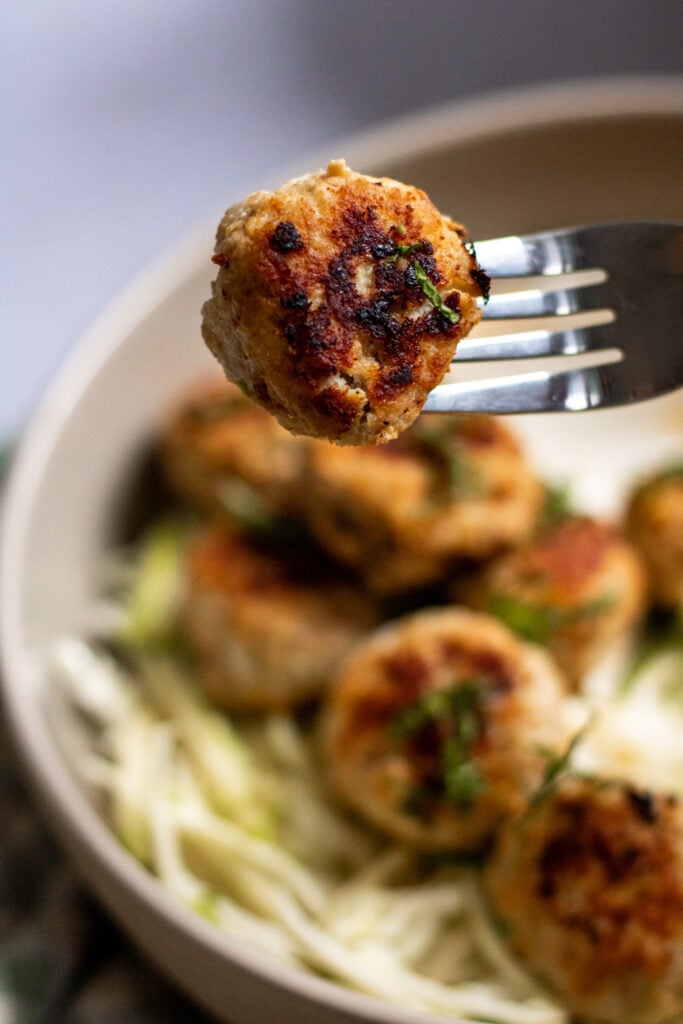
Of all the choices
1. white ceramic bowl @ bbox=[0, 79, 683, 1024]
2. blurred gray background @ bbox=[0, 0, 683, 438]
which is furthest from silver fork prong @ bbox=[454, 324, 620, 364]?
blurred gray background @ bbox=[0, 0, 683, 438]

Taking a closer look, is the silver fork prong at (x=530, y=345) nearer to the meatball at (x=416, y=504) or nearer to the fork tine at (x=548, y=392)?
the fork tine at (x=548, y=392)

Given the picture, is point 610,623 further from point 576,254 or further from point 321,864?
point 576,254

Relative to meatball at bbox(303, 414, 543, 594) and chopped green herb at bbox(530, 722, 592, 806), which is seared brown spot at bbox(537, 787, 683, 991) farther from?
meatball at bbox(303, 414, 543, 594)

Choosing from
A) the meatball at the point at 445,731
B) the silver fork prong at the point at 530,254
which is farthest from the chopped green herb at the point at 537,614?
the silver fork prong at the point at 530,254

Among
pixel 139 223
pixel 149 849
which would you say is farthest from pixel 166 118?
pixel 149 849

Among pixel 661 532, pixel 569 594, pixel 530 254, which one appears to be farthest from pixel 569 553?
pixel 530 254
